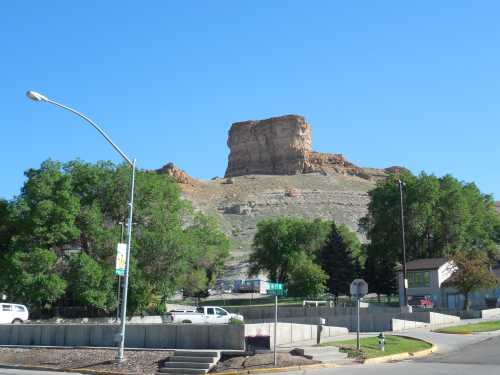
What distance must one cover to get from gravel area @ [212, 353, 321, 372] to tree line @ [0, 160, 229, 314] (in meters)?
22.5

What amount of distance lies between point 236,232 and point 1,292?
86456mm

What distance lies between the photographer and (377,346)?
23.7m

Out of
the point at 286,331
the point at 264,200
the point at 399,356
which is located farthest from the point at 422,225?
the point at 264,200

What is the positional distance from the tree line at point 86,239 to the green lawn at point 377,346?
70.0ft

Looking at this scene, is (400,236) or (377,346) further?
(400,236)

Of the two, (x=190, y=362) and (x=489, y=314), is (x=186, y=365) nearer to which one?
(x=190, y=362)

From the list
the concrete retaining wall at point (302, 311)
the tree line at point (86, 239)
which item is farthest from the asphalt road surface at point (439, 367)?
the tree line at point (86, 239)

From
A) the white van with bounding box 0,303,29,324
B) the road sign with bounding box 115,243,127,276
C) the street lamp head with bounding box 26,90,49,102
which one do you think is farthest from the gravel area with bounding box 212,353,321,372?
the white van with bounding box 0,303,29,324

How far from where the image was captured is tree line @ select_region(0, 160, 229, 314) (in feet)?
132

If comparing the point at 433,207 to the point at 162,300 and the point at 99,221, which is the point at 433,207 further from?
the point at 99,221

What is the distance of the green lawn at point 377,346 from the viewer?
21.7 meters

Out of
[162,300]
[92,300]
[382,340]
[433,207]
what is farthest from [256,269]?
[382,340]

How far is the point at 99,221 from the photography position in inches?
1709

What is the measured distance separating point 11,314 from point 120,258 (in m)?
16.7
